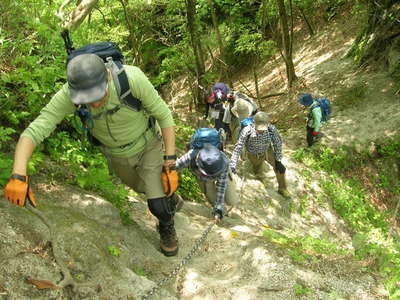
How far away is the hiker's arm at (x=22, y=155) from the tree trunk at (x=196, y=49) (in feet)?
31.6

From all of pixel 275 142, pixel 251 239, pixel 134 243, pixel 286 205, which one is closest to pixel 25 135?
pixel 134 243

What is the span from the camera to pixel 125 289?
3555 millimetres

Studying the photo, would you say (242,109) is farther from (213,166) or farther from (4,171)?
(4,171)

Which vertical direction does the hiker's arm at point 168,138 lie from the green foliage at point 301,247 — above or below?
above

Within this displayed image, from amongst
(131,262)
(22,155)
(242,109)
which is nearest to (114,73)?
(22,155)

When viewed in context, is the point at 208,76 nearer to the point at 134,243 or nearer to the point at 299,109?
the point at 299,109

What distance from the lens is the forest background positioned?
4.91 metres

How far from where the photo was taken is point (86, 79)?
3035mm

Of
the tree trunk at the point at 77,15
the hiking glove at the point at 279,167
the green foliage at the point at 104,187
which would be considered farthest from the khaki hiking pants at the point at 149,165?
the hiking glove at the point at 279,167

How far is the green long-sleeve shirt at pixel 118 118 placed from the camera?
329cm

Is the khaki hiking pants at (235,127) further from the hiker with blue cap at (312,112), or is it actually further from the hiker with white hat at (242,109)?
the hiker with blue cap at (312,112)

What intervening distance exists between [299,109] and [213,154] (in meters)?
9.60

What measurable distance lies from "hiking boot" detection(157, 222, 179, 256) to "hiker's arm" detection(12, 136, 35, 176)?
1.82 m

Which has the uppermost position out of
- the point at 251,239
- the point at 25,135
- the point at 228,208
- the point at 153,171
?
the point at 25,135
